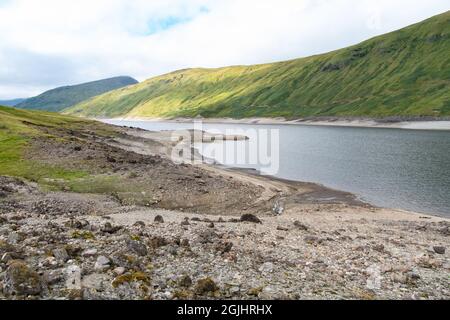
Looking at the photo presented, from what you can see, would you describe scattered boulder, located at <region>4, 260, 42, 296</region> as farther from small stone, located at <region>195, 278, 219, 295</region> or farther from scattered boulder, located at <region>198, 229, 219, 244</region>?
scattered boulder, located at <region>198, 229, 219, 244</region>

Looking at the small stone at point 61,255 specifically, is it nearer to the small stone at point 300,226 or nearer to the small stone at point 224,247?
the small stone at point 224,247

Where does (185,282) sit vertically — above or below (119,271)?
below

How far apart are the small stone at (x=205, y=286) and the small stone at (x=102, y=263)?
3.90 meters

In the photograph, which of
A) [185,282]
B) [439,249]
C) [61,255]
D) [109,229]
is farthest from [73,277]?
[439,249]

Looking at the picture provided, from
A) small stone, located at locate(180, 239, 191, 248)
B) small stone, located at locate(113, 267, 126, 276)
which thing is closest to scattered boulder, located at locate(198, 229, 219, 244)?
small stone, located at locate(180, 239, 191, 248)

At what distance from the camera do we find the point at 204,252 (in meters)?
18.7

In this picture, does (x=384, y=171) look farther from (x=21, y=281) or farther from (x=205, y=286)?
(x=21, y=281)

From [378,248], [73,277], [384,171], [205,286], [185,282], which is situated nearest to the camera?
[73,277]

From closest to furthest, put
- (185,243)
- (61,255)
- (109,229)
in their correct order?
1. (61,255)
2. (185,243)
3. (109,229)

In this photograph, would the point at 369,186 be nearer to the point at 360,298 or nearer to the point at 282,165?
the point at 282,165

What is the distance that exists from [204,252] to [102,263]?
535 centimetres

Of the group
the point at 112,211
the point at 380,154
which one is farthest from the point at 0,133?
the point at 380,154

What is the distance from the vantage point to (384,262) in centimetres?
2039
